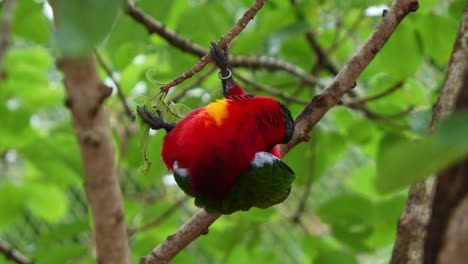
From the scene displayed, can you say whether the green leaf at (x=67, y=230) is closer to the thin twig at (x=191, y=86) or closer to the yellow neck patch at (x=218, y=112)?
the thin twig at (x=191, y=86)

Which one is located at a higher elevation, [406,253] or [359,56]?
[359,56]

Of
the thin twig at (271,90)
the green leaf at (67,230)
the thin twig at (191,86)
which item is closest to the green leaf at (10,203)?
the green leaf at (67,230)

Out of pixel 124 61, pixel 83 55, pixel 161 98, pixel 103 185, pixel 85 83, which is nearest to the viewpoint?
pixel 83 55

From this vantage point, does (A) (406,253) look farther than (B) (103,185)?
Yes

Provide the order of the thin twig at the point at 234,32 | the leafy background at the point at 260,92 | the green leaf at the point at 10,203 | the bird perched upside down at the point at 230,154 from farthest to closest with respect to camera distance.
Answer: the green leaf at the point at 10,203 → the leafy background at the point at 260,92 → the bird perched upside down at the point at 230,154 → the thin twig at the point at 234,32

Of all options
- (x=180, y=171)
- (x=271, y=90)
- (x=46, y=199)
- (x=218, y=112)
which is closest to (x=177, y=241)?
(x=180, y=171)

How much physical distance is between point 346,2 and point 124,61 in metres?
0.68

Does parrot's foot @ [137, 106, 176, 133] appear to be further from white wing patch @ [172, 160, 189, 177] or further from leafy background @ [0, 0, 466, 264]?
leafy background @ [0, 0, 466, 264]

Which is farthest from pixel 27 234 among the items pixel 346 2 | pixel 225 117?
pixel 225 117

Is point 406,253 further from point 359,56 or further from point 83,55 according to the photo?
point 83,55

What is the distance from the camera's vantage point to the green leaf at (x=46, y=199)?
95.0 inches

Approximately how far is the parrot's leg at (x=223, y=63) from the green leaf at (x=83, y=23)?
2.16 ft

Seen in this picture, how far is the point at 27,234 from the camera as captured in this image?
110 inches

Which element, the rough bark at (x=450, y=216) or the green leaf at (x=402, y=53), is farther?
the green leaf at (x=402, y=53)
